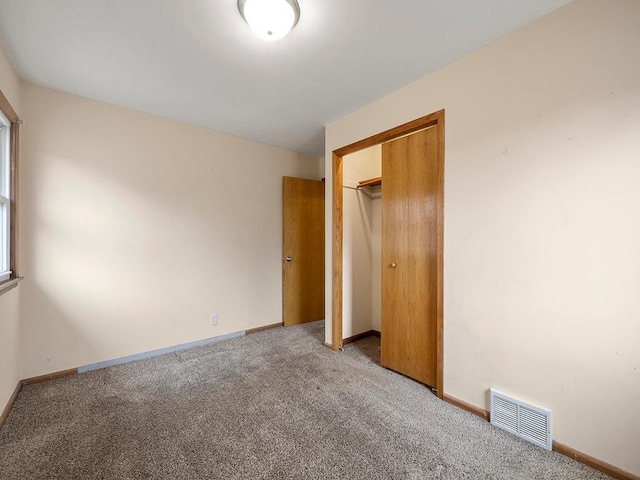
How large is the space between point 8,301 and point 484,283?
3.20 metres

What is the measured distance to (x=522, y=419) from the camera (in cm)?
154

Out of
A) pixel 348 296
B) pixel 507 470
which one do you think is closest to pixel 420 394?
pixel 507 470

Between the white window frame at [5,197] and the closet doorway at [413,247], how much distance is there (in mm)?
2746

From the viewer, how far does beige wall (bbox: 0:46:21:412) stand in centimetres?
170

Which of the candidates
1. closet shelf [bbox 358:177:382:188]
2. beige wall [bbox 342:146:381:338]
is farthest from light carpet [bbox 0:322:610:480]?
closet shelf [bbox 358:177:382:188]

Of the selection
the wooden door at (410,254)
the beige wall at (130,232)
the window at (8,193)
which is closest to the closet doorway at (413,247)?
the wooden door at (410,254)

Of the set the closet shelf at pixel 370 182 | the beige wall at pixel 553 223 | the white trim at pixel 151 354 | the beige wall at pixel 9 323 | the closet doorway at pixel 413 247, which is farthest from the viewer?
the closet shelf at pixel 370 182

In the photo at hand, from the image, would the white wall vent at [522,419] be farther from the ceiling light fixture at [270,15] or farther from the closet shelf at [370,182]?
the ceiling light fixture at [270,15]

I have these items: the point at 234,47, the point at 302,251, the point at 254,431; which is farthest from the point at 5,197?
the point at 302,251

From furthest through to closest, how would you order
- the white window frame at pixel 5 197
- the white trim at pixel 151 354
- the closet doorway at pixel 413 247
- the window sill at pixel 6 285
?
1. the white trim at pixel 151 354
2. the closet doorway at pixel 413 247
3. the white window frame at pixel 5 197
4. the window sill at pixel 6 285

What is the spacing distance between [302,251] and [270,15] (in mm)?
2775

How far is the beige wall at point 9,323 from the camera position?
1.70 m

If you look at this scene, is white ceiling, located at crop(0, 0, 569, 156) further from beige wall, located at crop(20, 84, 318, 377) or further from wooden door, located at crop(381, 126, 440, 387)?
wooden door, located at crop(381, 126, 440, 387)

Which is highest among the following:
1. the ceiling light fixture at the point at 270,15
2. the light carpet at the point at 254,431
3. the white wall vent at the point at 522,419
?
the ceiling light fixture at the point at 270,15
